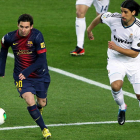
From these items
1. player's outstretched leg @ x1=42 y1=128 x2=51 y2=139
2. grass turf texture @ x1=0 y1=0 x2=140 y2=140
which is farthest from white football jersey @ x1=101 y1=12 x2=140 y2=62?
player's outstretched leg @ x1=42 y1=128 x2=51 y2=139

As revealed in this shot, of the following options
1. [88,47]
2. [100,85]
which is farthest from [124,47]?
[88,47]

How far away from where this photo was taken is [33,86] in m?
9.00

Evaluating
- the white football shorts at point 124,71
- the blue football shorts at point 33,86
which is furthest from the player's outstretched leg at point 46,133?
the white football shorts at point 124,71

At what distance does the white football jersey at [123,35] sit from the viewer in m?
9.34

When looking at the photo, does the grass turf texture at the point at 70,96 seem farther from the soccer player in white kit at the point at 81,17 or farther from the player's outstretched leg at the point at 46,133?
the soccer player in white kit at the point at 81,17

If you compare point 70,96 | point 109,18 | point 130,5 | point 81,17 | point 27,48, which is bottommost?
point 70,96

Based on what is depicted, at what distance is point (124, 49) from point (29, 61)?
5.02ft

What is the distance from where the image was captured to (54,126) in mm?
9219

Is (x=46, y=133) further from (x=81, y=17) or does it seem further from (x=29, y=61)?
(x=81, y=17)

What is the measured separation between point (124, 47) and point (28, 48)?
164 cm

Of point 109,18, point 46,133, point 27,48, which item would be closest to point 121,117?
point 46,133

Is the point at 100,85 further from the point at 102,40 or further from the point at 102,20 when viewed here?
the point at 102,40

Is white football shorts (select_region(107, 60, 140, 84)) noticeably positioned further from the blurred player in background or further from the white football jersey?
the blurred player in background

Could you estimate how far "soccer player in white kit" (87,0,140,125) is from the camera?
925cm
